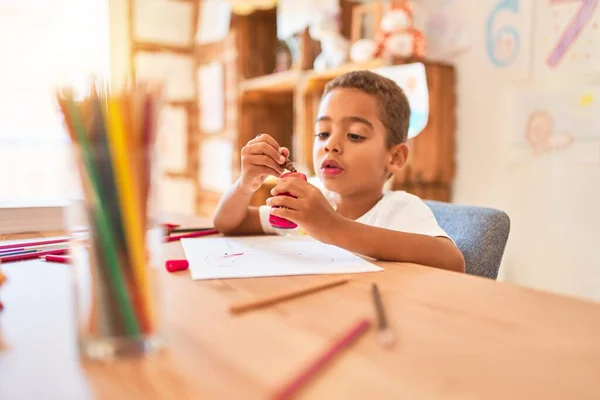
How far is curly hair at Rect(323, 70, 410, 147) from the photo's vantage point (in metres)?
1.17

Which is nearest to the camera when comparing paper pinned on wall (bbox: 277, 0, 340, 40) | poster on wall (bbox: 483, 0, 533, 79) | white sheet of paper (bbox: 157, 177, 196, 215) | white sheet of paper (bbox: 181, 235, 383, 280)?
white sheet of paper (bbox: 181, 235, 383, 280)

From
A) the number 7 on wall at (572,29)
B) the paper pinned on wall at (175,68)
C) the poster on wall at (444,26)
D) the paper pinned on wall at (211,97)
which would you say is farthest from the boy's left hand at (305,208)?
the paper pinned on wall at (175,68)

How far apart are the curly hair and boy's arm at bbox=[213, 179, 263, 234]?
0.37 meters

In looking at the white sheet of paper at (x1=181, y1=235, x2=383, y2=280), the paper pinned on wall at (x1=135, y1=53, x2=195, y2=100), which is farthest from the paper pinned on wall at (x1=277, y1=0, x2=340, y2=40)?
the white sheet of paper at (x1=181, y1=235, x2=383, y2=280)

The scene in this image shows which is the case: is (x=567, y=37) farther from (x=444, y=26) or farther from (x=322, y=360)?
(x=322, y=360)

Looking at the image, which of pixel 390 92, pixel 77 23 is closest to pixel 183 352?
pixel 390 92

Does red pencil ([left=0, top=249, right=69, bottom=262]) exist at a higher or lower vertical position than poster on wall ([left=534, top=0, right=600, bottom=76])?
lower

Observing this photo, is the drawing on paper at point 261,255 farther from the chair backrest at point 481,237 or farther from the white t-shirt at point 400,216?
the chair backrest at point 481,237

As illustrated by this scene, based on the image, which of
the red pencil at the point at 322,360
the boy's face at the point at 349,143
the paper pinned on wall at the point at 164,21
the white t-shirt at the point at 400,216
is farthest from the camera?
the paper pinned on wall at the point at 164,21

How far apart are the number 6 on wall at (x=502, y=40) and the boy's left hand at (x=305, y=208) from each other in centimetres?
146

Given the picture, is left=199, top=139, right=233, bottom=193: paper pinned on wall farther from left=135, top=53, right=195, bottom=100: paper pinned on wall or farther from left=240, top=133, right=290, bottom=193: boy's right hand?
left=240, top=133, right=290, bottom=193: boy's right hand

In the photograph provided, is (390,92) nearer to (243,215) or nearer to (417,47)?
(243,215)

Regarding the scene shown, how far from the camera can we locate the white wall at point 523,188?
1.72 meters

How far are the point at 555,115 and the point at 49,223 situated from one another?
5.29 ft
